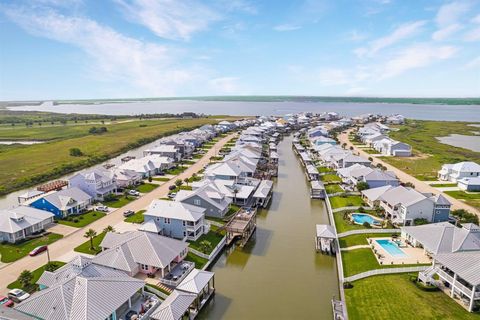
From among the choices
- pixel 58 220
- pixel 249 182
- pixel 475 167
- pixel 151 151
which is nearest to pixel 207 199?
pixel 249 182

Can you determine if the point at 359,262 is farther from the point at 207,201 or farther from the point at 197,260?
the point at 207,201

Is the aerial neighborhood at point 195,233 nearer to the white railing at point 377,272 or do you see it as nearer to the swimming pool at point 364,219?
A: the white railing at point 377,272

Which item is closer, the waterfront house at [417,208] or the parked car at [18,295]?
the parked car at [18,295]

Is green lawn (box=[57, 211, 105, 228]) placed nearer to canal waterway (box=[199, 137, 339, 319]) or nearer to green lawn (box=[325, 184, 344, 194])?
canal waterway (box=[199, 137, 339, 319])

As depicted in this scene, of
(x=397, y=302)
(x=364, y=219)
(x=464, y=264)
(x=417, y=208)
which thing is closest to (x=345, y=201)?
(x=364, y=219)

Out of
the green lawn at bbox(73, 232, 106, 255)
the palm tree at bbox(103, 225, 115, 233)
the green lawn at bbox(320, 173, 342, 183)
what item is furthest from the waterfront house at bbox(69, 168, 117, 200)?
the green lawn at bbox(320, 173, 342, 183)

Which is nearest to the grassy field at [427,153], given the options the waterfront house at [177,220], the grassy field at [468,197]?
the grassy field at [468,197]
